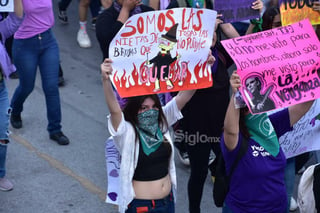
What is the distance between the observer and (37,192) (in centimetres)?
536

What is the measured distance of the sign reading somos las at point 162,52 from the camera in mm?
3764

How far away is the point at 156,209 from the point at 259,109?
3.16 ft

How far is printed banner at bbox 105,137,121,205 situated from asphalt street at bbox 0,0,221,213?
0.89m

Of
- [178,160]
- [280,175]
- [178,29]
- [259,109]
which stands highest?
[178,29]

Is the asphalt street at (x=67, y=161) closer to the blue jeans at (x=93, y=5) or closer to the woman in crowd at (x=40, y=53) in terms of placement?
the woman in crowd at (x=40, y=53)

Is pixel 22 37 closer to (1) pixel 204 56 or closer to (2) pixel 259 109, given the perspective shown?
(1) pixel 204 56

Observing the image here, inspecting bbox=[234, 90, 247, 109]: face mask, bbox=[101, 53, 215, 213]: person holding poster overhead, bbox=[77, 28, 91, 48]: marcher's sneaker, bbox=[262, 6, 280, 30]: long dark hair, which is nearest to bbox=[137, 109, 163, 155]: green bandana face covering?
bbox=[101, 53, 215, 213]: person holding poster overhead

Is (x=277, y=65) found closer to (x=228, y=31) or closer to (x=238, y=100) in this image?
(x=238, y=100)

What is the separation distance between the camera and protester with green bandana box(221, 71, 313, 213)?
371 cm

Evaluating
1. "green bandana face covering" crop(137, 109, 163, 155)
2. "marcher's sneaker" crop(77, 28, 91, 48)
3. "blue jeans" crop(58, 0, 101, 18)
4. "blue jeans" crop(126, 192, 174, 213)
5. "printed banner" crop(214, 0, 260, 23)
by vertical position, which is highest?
"printed banner" crop(214, 0, 260, 23)

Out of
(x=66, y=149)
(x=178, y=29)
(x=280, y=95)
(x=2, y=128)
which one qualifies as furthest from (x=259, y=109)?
(x=66, y=149)

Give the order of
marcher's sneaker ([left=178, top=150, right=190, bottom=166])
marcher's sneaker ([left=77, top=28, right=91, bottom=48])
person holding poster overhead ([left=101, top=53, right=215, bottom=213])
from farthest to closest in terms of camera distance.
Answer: marcher's sneaker ([left=77, top=28, right=91, bottom=48]) → marcher's sneaker ([left=178, top=150, right=190, bottom=166]) → person holding poster overhead ([left=101, top=53, right=215, bottom=213])

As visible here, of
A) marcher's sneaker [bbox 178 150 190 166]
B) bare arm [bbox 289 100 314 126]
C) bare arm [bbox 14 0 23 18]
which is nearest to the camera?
bare arm [bbox 289 100 314 126]

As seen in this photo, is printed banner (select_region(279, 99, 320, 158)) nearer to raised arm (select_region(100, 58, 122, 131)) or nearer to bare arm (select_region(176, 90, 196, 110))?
bare arm (select_region(176, 90, 196, 110))
